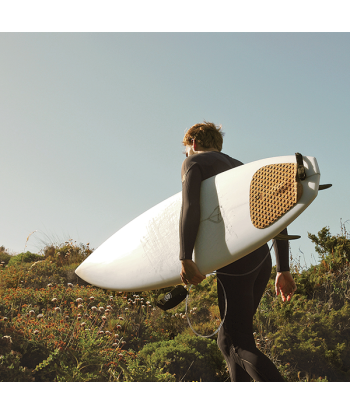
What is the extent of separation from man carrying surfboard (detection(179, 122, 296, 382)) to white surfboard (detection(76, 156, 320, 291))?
0.28 ft

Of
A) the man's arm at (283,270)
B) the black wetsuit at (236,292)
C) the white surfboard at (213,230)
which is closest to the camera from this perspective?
the black wetsuit at (236,292)

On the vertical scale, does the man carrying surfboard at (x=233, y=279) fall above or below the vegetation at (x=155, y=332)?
above

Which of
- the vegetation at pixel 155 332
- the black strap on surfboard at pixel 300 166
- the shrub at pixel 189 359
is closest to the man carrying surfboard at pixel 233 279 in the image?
the black strap on surfboard at pixel 300 166

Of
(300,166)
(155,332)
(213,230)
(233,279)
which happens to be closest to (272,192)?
(300,166)

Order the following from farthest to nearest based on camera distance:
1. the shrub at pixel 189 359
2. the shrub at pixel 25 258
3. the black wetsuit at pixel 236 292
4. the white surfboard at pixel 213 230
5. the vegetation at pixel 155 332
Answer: the shrub at pixel 25 258 → the shrub at pixel 189 359 → the vegetation at pixel 155 332 → the white surfboard at pixel 213 230 → the black wetsuit at pixel 236 292

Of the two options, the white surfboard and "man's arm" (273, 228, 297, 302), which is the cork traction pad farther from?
"man's arm" (273, 228, 297, 302)

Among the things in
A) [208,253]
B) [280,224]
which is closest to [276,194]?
[280,224]

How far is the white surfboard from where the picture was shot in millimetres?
1601

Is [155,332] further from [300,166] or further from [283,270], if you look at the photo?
[300,166]

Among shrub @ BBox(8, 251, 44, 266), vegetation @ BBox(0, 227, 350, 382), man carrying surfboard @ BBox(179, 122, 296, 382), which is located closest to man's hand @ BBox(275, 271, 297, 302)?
man carrying surfboard @ BBox(179, 122, 296, 382)

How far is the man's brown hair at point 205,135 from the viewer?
1.89 metres

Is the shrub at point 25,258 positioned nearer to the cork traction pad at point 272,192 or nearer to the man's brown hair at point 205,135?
the man's brown hair at point 205,135

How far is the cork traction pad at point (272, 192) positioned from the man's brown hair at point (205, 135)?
35 centimetres

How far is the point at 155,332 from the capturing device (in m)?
3.24
